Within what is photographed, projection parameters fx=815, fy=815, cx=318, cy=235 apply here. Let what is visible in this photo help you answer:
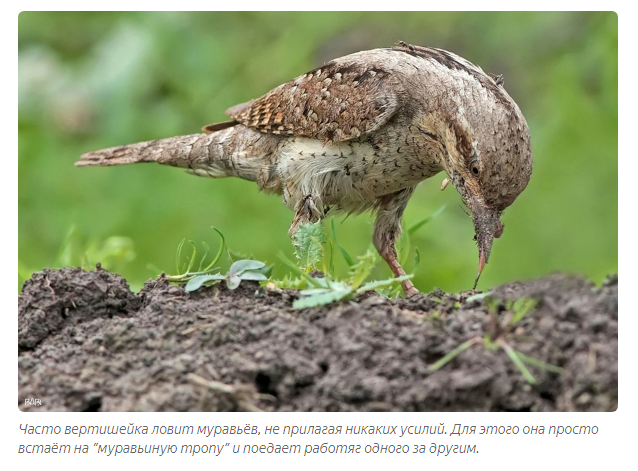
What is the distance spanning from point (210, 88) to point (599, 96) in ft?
13.3

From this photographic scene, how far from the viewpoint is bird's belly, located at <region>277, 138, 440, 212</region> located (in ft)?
16.2

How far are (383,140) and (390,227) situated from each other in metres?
0.85

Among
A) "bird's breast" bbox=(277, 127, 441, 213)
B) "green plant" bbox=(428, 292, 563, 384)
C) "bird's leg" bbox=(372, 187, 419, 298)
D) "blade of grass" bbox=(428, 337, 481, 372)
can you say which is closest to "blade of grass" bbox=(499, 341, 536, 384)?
"green plant" bbox=(428, 292, 563, 384)

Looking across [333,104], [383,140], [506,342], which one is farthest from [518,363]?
[333,104]

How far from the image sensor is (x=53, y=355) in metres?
3.62

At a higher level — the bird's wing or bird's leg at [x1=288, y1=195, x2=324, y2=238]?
the bird's wing

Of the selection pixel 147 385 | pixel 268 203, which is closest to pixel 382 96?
pixel 147 385

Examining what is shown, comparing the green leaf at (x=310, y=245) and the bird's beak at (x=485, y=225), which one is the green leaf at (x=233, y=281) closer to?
the green leaf at (x=310, y=245)

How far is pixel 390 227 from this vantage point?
559 cm

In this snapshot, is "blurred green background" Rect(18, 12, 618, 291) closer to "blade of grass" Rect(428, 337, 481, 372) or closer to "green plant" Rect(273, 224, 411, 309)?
"green plant" Rect(273, 224, 411, 309)

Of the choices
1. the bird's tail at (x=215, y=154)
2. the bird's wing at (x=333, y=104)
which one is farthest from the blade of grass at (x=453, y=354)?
the bird's tail at (x=215, y=154)

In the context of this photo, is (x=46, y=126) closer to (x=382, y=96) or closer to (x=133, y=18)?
(x=133, y=18)

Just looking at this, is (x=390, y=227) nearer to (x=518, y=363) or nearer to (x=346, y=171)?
(x=346, y=171)

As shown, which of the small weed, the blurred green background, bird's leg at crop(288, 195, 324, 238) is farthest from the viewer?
the blurred green background
